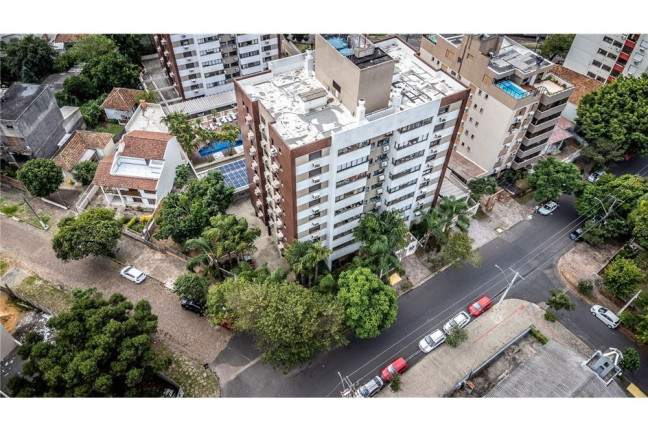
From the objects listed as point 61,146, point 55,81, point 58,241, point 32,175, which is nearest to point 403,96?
point 58,241

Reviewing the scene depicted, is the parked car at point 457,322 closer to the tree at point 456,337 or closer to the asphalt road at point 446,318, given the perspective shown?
the tree at point 456,337

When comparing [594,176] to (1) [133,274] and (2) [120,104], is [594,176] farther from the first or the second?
(2) [120,104]

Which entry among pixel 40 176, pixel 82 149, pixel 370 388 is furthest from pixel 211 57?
pixel 370 388

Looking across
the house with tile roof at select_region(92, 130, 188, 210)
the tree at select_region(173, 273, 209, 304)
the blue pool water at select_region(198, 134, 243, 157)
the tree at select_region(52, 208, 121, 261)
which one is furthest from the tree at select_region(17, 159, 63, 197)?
the tree at select_region(173, 273, 209, 304)

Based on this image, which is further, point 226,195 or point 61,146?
point 61,146

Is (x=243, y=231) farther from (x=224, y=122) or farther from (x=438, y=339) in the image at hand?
(x=224, y=122)

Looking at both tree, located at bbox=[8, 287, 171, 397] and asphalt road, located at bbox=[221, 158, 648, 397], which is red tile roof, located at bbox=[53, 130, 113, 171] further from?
asphalt road, located at bbox=[221, 158, 648, 397]

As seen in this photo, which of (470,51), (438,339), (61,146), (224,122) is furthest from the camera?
(224,122)
